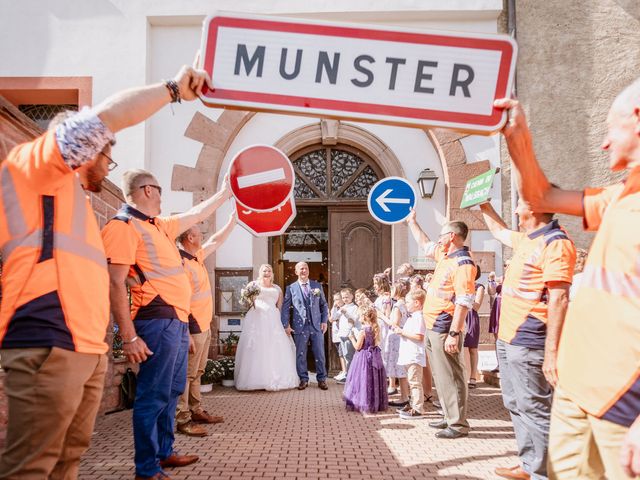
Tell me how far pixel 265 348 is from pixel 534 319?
5.43 meters

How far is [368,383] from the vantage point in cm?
643

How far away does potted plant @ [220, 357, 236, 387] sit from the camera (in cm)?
859

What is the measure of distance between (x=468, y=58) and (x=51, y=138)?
4.85ft

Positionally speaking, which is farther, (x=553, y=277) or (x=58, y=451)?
(x=553, y=277)

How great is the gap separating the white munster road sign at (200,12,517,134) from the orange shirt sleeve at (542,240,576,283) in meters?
1.93

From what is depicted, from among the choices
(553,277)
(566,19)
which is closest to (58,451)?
(553,277)

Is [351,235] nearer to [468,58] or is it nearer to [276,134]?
[276,134]

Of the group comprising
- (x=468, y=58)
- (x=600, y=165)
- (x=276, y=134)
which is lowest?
(x=468, y=58)

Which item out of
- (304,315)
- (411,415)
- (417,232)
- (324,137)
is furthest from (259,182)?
(324,137)

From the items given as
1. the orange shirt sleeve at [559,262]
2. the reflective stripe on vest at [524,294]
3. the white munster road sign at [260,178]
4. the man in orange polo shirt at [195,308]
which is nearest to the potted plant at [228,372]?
the man in orange polo shirt at [195,308]

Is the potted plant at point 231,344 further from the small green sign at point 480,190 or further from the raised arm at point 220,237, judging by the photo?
the small green sign at point 480,190

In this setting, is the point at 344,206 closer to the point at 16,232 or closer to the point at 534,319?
the point at 534,319

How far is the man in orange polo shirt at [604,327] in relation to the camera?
5.08 ft

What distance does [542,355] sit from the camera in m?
3.60
